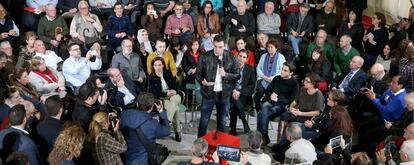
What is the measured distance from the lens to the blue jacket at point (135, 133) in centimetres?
662

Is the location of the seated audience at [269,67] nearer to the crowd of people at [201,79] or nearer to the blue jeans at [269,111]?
the crowd of people at [201,79]

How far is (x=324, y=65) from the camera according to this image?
949 centimetres

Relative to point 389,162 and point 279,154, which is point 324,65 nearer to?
point 279,154

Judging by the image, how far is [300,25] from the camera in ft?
36.6

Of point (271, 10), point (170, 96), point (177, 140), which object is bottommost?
point (177, 140)

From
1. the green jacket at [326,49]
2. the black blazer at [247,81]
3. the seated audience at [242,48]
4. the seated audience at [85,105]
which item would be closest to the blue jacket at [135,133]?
the seated audience at [85,105]

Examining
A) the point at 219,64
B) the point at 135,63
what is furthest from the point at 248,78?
the point at 135,63

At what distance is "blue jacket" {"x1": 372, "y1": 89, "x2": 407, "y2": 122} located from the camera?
782cm

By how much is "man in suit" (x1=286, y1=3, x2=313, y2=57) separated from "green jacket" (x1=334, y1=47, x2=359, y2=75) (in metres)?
1.07

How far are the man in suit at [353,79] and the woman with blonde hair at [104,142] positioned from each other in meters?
3.74

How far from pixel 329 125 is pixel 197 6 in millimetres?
4996

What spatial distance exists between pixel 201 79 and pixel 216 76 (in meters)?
0.19

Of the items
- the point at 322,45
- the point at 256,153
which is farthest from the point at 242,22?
the point at 256,153

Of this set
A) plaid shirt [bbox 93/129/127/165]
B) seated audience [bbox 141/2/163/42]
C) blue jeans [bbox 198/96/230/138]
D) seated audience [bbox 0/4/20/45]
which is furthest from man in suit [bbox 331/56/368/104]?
seated audience [bbox 0/4/20/45]
